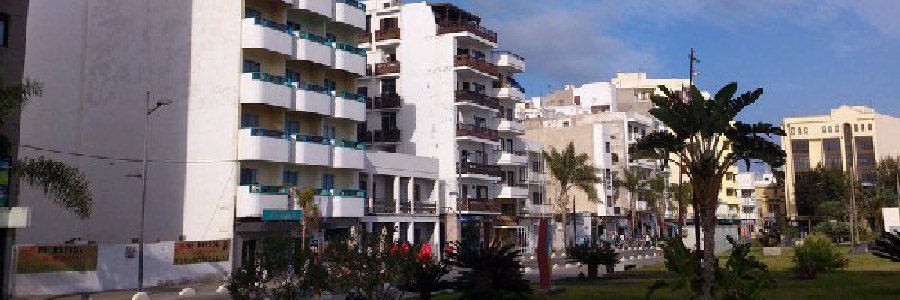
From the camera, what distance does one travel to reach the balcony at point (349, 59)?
54969mm

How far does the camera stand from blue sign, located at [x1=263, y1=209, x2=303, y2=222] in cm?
4700

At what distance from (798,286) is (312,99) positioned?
29861mm

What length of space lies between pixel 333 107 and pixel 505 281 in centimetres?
3226

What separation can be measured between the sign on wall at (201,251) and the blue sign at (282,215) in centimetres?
287

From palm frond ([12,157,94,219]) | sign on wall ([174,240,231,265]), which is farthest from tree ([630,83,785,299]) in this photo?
sign on wall ([174,240,231,265])

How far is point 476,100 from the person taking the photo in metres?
73.0

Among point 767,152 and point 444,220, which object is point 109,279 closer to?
point 767,152

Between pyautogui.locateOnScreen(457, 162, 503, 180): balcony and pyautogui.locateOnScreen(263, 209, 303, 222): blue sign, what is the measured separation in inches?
865

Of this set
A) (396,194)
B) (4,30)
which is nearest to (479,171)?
(396,194)

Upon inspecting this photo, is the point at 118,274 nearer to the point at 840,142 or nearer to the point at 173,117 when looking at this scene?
the point at 173,117

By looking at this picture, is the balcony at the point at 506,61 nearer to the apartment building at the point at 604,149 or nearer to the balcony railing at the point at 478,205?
the balcony railing at the point at 478,205

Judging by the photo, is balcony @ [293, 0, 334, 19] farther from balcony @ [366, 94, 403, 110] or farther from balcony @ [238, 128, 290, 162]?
balcony @ [366, 94, 403, 110]

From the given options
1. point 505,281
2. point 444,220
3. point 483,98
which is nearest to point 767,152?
point 505,281

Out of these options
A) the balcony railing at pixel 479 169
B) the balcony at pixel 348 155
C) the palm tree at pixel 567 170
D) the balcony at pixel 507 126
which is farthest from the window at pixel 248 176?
the palm tree at pixel 567 170
